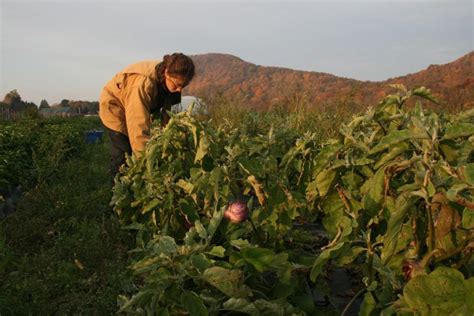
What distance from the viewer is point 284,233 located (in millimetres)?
1823

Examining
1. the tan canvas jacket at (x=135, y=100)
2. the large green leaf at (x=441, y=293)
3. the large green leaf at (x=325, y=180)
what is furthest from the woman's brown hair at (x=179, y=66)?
the large green leaf at (x=441, y=293)

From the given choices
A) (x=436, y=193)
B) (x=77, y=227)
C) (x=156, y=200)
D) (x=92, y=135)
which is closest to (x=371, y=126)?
(x=436, y=193)

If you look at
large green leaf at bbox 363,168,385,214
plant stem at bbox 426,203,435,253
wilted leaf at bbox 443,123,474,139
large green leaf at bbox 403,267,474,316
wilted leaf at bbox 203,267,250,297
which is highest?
wilted leaf at bbox 443,123,474,139

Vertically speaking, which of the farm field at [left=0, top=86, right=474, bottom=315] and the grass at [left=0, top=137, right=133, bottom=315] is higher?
the farm field at [left=0, top=86, right=474, bottom=315]

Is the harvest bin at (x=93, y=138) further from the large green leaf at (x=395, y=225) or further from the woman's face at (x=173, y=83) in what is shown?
the large green leaf at (x=395, y=225)

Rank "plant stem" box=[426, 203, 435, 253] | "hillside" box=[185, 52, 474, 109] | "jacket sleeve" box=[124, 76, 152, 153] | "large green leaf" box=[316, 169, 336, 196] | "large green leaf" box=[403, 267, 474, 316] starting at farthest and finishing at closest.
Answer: "hillside" box=[185, 52, 474, 109] < "jacket sleeve" box=[124, 76, 152, 153] < "large green leaf" box=[316, 169, 336, 196] < "plant stem" box=[426, 203, 435, 253] < "large green leaf" box=[403, 267, 474, 316]

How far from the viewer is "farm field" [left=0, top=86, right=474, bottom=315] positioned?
3.68 ft

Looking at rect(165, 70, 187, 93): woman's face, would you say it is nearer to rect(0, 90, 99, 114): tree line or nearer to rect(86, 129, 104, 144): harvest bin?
rect(86, 129, 104, 144): harvest bin

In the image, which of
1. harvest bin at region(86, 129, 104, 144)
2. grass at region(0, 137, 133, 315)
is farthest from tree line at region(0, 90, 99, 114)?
grass at region(0, 137, 133, 315)

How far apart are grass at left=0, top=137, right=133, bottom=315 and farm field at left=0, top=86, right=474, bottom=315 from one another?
0.01 metres

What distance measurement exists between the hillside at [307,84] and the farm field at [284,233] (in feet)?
6.35

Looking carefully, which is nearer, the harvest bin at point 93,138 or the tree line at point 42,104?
the harvest bin at point 93,138

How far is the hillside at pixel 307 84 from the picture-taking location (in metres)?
7.68

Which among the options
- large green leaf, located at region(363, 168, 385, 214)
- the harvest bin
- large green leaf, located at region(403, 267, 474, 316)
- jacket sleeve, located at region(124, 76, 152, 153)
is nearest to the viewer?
large green leaf, located at region(403, 267, 474, 316)
